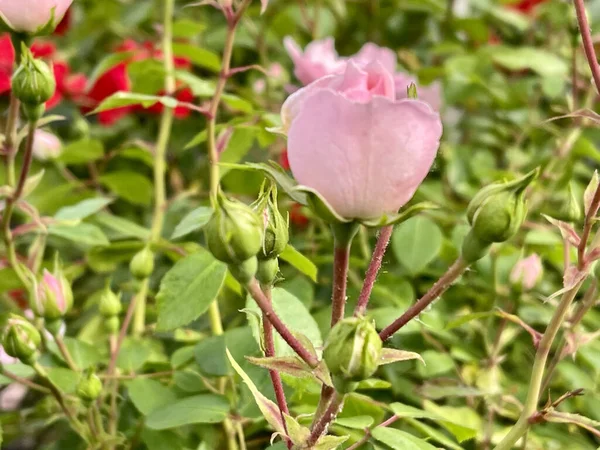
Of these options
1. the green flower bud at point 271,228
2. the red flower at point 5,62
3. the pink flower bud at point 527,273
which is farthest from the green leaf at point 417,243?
the red flower at point 5,62

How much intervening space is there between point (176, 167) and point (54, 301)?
0.52 metres

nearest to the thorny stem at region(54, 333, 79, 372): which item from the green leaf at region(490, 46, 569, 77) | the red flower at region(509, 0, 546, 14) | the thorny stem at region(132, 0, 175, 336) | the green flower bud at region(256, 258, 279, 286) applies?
the thorny stem at region(132, 0, 175, 336)

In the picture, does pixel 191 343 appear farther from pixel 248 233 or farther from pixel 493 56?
pixel 493 56

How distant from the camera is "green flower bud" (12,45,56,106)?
1.30 feet

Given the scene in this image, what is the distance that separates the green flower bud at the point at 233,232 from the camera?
0.79ft

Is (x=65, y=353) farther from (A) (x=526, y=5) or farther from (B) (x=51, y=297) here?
(A) (x=526, y=5)

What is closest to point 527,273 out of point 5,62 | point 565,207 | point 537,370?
point 565,207

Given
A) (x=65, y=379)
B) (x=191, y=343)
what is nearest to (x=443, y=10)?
(x=191, y=343)

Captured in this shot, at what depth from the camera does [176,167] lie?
934mm

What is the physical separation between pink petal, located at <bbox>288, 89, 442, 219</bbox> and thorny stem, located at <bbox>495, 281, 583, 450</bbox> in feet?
0.46

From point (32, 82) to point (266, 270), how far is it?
0.22 meters

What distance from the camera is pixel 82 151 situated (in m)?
0.69

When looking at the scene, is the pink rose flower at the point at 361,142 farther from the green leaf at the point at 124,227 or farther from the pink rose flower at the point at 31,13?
the green leaf at the point at 124,227

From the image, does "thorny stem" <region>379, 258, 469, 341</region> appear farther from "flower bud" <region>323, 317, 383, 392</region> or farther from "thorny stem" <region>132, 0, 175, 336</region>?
"thorny stem" <region>132, 0, 175, 336</region>
